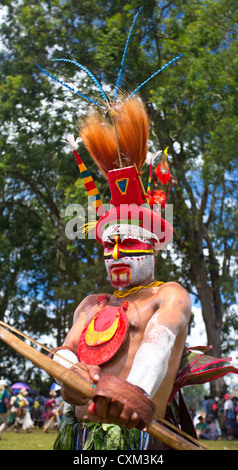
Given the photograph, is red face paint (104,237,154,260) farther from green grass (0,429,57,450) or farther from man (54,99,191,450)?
green grass (0,429,57,450)

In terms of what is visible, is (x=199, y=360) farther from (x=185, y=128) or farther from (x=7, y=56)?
(x=7, y=56)

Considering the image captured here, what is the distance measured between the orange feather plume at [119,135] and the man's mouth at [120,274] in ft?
2.14

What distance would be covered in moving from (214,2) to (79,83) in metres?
3.39

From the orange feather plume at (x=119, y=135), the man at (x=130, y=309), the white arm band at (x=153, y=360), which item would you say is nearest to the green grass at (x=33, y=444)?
the man at (x=130, y=309)

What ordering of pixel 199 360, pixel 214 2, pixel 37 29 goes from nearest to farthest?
1. pixel 199 360
2. pixel 214 2
3. pixel 37 29

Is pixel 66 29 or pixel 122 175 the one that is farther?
pixel 66 29

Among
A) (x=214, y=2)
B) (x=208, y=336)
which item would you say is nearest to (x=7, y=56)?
(x=214, y=2)

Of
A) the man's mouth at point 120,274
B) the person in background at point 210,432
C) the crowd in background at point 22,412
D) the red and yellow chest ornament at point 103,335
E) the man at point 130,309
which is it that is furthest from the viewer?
the person in background at point 210,432

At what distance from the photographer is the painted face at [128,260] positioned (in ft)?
9.98

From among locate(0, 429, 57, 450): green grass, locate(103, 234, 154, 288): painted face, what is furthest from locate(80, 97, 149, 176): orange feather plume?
locate(0, 429, 57, 450): green grass

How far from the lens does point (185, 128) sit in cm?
1124

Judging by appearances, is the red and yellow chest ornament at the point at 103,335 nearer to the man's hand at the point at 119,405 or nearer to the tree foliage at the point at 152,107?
the man's hand at the point at 119,405

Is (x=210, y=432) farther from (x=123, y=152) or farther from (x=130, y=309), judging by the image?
(x=123, y=152)

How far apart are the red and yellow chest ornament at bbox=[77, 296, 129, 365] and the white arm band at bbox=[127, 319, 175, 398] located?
33 centimetres
